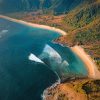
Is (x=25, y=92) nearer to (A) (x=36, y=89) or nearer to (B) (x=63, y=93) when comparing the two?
(A) (x=36, y=89)

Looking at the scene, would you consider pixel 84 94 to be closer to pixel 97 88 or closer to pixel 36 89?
pixel 97 88

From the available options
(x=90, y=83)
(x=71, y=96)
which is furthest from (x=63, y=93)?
(x=90, y=83)

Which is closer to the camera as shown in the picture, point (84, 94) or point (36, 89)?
point (84, 94)

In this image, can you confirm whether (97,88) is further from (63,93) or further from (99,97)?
(63,93)

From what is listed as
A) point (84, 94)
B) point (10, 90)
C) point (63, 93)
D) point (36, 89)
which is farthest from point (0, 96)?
point (84, 94)

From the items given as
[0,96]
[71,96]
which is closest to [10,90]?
[0,96]

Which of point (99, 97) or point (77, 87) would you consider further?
point (77, 87)

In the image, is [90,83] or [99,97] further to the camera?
[90,83]
